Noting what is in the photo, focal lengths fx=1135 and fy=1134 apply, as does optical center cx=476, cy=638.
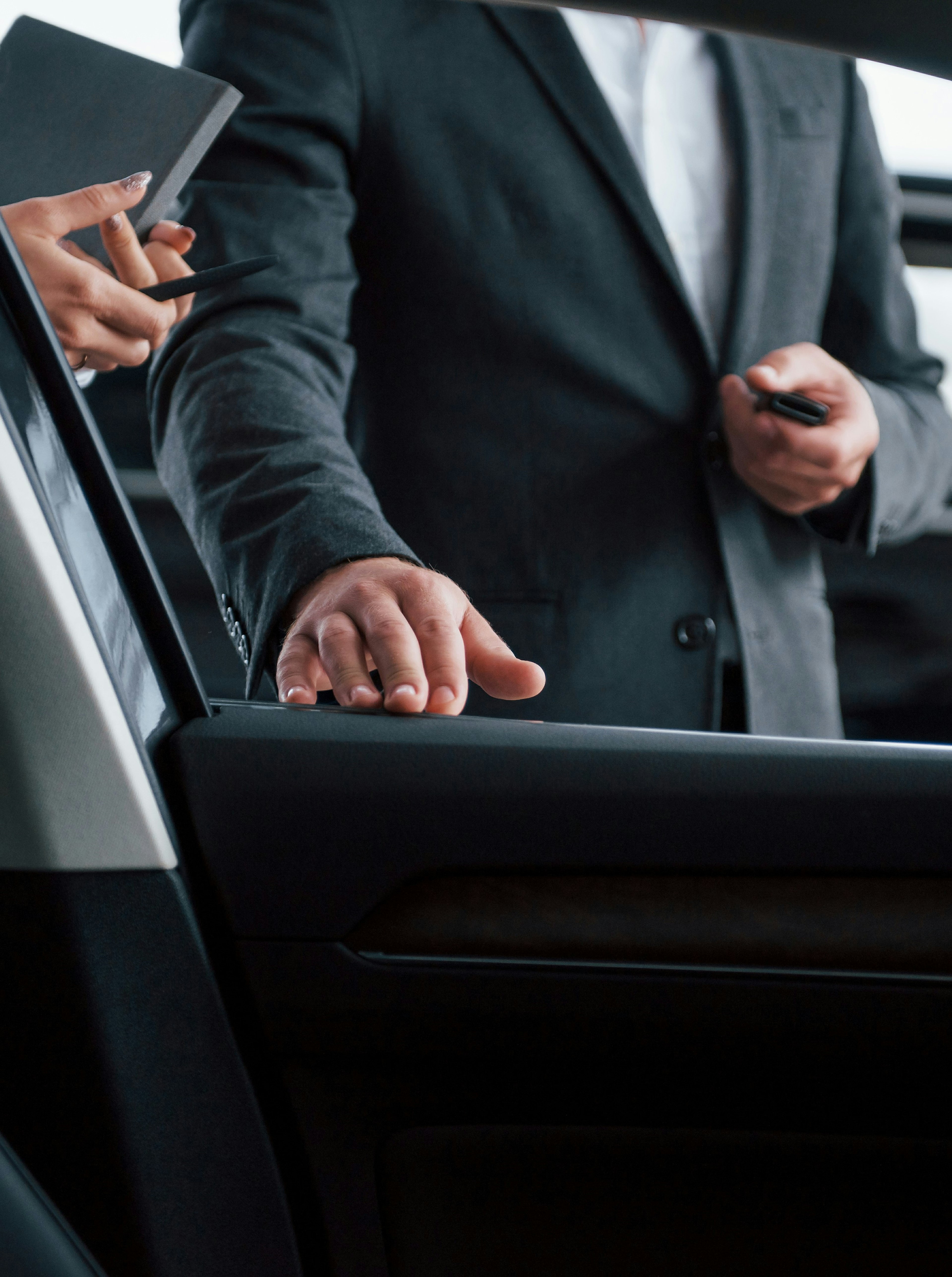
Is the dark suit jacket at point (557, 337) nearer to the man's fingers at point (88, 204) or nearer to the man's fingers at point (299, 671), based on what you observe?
the man's fingers at point (299, 671)

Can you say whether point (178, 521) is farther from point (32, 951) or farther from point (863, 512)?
point (863, 512)

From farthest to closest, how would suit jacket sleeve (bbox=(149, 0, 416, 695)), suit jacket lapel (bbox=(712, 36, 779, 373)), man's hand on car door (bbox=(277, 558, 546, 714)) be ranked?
1. suit jacket lapel (bbox=(712, 36, 779, 373))
2. suit jacket sleeve (bbox=(149, 0, 416, 695))
3. man's hand on car door (bbox=(277, 558, 546, 714))

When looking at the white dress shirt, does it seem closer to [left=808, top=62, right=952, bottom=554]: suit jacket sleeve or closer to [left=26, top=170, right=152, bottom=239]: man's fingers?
[left=808, top=62, right=952, bottom=554]: suit jacket sleeve

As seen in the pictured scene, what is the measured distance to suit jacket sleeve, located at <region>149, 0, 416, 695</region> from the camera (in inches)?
29.3

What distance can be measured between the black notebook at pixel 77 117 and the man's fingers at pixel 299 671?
25 cm

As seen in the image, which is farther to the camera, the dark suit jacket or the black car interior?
the dark suit jacket

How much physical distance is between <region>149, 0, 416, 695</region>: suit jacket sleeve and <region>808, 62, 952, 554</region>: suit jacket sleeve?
55 centimetres

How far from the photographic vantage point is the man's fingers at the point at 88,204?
557mm

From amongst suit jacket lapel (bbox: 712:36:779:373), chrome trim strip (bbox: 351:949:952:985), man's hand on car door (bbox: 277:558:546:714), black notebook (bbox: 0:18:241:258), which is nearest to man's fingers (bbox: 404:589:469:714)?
man's hand on car door (bbox: 277:558:546:714)

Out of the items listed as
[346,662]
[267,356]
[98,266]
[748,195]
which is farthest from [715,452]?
[98,266]

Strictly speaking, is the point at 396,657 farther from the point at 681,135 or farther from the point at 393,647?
the point at 681,135

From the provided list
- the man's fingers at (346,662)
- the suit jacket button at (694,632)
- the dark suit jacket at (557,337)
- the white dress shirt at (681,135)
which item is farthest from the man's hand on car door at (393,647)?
the white dress shirt at (681,135)

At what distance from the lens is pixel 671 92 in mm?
1104

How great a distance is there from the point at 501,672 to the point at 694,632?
1.44 ft
